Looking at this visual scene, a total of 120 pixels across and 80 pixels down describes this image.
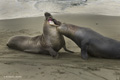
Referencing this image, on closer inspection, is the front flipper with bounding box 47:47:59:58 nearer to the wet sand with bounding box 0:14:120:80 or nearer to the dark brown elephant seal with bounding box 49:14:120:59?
the wet sand with bounding box 0:14:120:80

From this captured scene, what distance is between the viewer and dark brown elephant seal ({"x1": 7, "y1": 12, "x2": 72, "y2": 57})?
5.15 metres

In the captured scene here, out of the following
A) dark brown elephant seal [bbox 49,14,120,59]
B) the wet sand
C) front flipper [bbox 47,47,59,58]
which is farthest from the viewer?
front flipper [bbox 47,47,59,58]

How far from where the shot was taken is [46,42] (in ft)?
17.0

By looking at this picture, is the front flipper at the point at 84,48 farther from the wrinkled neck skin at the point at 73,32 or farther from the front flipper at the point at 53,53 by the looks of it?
the front flipper at the point at 53,53

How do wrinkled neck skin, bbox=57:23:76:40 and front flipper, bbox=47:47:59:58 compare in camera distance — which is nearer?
front flipper, bbox=47:47:59:58

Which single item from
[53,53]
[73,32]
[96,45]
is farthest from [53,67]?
[73,32]

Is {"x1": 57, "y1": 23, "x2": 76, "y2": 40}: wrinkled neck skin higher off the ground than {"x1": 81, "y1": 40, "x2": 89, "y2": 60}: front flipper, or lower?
higher

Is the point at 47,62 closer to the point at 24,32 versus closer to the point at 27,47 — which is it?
the point at 27,47

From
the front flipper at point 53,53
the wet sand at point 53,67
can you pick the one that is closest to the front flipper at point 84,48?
the wet sand at point 53,67

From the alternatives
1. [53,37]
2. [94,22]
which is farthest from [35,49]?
[94,22]

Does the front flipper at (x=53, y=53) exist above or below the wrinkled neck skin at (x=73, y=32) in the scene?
below

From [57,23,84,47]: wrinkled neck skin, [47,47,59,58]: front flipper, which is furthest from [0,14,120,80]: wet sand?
[57,23,84,47]: wrinkled neck skin

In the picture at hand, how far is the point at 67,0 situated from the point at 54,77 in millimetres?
11668

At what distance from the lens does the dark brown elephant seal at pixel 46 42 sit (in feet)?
16.9
